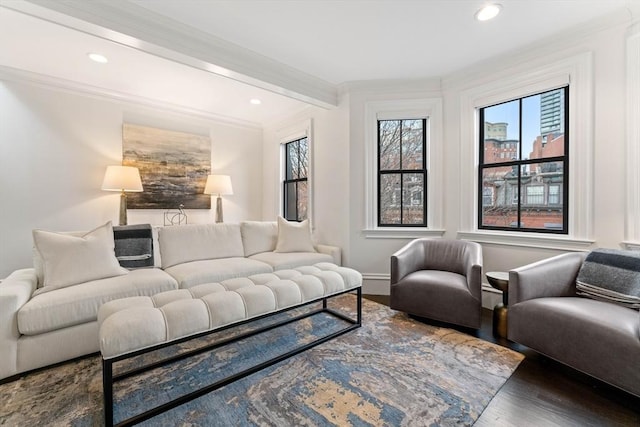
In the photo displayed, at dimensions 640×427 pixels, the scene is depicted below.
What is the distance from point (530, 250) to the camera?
107 inches

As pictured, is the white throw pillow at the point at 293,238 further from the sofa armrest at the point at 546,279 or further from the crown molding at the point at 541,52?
the crown molding at the point at 541,52

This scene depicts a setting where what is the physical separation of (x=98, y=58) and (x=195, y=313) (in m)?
2.84

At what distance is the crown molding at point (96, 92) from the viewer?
300 cm

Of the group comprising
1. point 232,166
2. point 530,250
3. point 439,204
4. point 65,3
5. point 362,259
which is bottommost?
point 362,259

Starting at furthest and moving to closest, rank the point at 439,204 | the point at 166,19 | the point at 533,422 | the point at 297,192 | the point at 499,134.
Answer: the point at 297,192 → the point at 439,204 → the point at 499,134 → the point at 166,19 → the point at 533,422

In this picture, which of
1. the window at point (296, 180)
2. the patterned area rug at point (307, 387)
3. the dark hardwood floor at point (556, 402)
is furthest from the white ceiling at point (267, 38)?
the dark hardwood floor at point (556, 402)

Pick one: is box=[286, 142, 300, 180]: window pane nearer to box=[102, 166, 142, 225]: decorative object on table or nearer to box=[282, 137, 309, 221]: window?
box=[282, 137, 309, 221]: window

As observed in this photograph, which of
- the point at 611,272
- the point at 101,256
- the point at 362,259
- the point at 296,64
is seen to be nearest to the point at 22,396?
the point at 101,256

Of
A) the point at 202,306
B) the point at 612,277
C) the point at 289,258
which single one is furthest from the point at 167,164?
the point at 612,277

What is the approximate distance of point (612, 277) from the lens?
6.23ft

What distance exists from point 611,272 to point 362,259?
87.7 inches

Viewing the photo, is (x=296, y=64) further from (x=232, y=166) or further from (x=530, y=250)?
(x=530, y=250)

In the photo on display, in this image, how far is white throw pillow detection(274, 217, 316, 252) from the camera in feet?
11.7

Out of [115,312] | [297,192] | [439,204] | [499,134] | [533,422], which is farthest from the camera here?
[297,192]
